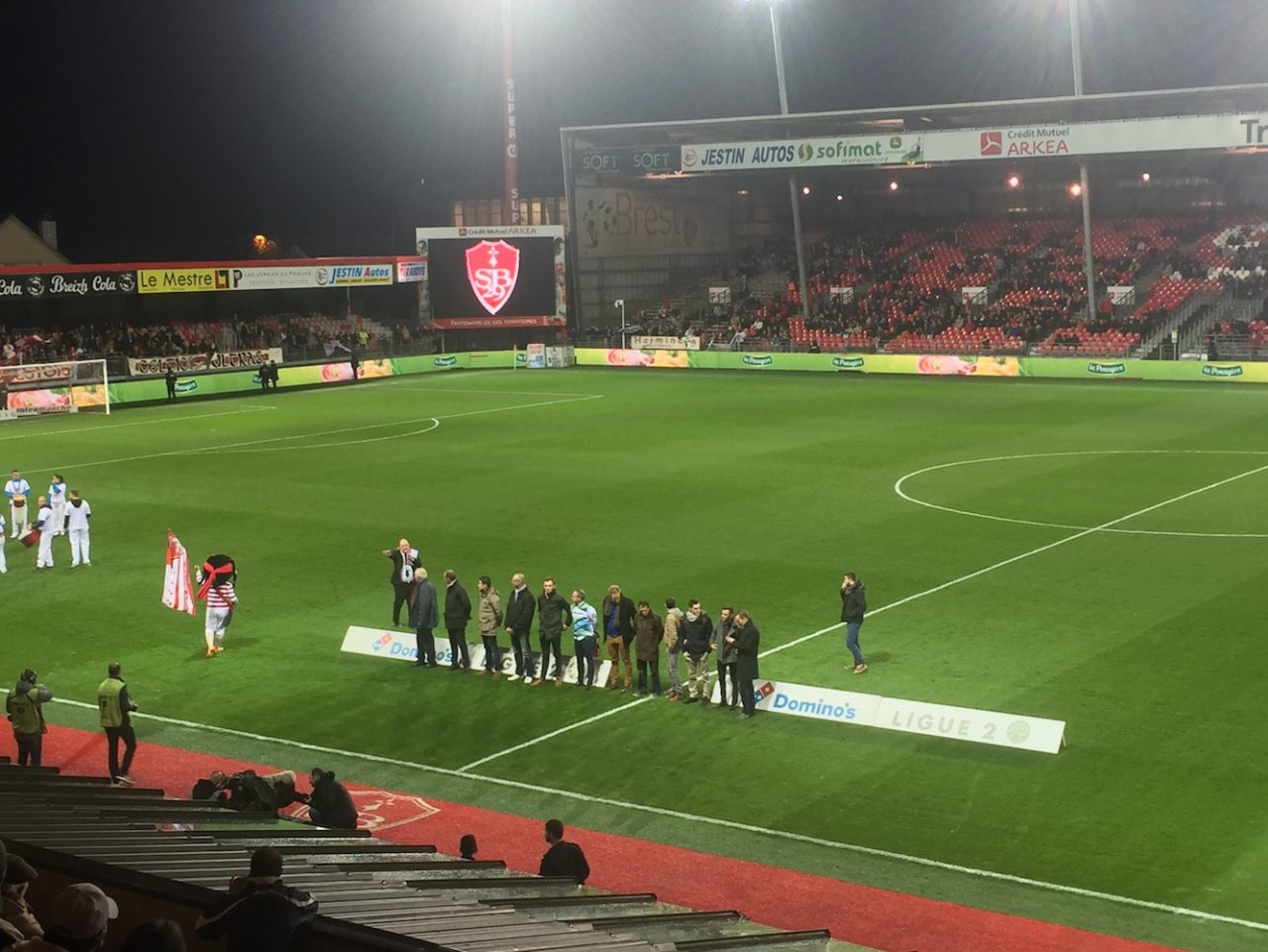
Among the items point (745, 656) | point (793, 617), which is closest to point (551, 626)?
point (745, 656)

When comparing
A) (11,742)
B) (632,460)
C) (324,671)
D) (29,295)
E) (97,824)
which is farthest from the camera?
(29,295)

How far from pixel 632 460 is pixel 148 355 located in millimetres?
33135

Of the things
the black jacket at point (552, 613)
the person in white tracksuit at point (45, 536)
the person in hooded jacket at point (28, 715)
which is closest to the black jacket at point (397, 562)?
the black jacket at point (552, 613)

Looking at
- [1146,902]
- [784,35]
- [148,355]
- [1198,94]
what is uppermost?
[784,35]

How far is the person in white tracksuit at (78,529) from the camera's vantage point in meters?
29.4

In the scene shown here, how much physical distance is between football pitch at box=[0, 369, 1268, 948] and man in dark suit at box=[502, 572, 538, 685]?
1.16 feet

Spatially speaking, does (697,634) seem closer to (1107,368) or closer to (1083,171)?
(1107,368)

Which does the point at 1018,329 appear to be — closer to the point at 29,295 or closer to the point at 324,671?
the point at 29,295

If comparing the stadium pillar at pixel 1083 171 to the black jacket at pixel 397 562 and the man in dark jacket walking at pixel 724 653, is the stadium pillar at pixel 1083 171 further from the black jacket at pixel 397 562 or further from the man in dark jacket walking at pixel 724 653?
the man in dark jacket walking at pixel 724 653

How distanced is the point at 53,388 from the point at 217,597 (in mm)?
38627

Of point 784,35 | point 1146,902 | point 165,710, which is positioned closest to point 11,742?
point 165,710

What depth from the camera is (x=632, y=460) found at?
135 ft

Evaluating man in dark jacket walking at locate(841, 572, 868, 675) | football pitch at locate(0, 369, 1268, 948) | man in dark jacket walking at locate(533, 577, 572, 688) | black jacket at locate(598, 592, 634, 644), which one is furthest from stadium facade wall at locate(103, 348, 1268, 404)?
black jacket at locate(598, 592, 634, 644)

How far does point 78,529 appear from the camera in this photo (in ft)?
96.6
